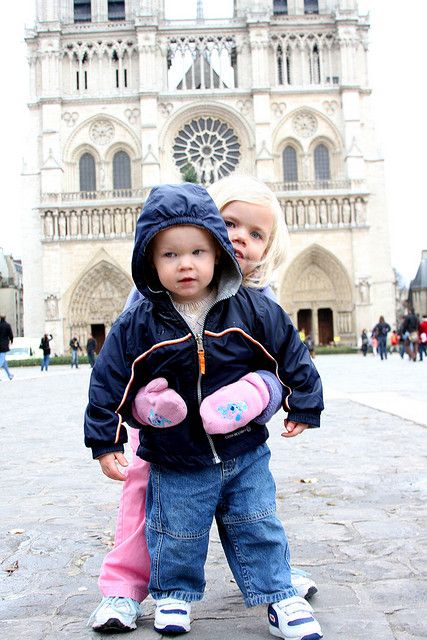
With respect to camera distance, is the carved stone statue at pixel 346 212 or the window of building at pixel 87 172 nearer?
the carved stone statue at pixel 346 212

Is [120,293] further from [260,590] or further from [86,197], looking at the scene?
[260,590]

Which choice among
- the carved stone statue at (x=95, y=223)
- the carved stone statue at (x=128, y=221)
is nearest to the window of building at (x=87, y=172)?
the carved stone statue at (x=95, y=223)

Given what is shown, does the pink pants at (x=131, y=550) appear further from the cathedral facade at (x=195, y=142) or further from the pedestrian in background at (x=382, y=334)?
the cathedral facade at (x=195, y=142)

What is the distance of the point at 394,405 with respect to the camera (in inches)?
327

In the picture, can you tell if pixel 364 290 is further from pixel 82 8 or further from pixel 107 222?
pixel 82 8

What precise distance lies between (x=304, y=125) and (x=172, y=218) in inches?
1373

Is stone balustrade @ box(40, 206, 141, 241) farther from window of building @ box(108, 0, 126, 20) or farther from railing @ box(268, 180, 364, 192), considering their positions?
window of building @ box(108, 0, 126, 20)

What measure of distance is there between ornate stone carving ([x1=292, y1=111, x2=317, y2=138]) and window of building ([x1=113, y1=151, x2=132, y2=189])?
27.5 ft

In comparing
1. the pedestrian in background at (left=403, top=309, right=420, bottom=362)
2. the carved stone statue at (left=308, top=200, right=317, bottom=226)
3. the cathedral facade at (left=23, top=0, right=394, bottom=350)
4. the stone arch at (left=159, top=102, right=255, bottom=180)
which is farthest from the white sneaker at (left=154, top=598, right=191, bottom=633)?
the stone arch at (left=159, top=102, right=255, bottom=180)

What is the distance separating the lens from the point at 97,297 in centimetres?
3550

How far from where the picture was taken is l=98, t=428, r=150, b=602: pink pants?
2414 millimetres

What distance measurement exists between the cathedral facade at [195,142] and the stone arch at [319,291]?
2.8 inches

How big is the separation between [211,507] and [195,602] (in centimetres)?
43

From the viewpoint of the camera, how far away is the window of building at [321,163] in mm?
35781
